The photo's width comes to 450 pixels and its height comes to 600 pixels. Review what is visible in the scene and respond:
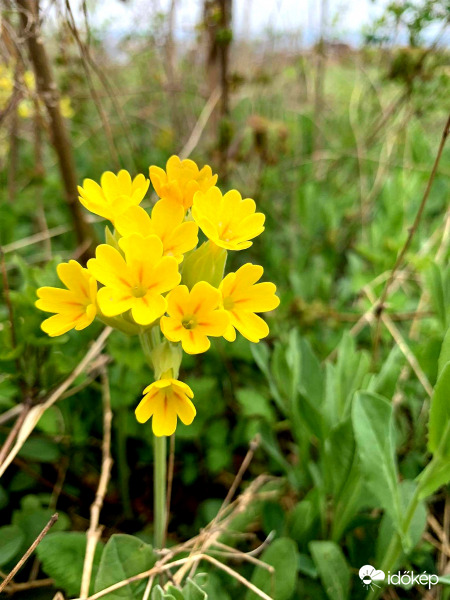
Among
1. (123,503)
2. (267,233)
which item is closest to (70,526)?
(123,503)

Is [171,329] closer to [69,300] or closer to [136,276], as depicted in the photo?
[136,276]

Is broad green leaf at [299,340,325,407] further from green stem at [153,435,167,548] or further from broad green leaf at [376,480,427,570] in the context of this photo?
green stem at [153,435,167,548]

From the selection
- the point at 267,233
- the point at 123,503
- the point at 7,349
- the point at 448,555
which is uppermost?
the point at 7,349

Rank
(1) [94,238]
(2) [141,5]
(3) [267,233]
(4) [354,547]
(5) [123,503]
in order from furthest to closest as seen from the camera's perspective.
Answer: (2) [141,5] → (3) [267,233] → (1) [94,238] → (5) [123,503] → (4) [354,547]

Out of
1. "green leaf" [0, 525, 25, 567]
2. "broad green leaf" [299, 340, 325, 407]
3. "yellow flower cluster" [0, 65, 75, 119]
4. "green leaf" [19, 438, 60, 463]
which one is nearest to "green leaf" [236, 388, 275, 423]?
"broad green leaf" [299, 340, 325, 407]

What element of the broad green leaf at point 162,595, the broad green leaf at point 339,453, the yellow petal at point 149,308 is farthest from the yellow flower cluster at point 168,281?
the broad green leaf at point 339,453

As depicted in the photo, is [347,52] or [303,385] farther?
[347,52]

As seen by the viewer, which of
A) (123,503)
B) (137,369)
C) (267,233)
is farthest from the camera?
(267,233)

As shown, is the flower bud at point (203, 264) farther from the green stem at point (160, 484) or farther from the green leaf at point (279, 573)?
the green leaf at point (279, 573)

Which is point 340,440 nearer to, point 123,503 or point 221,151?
point 123,503
